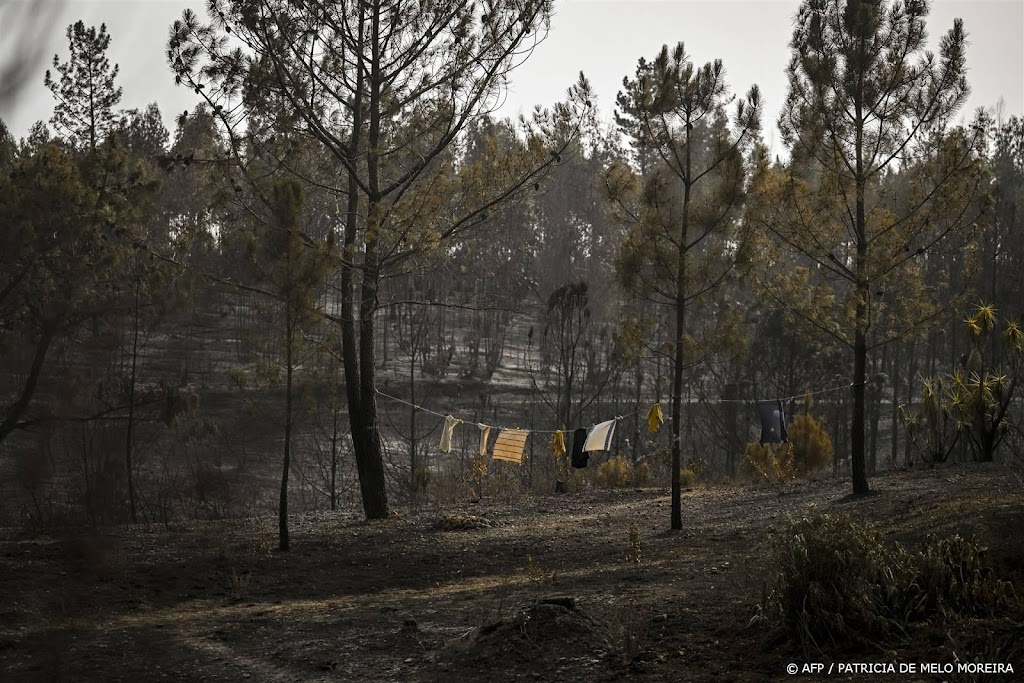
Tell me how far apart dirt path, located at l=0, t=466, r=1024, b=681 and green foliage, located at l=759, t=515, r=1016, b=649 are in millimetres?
238

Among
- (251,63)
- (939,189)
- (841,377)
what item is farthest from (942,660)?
(841,377)

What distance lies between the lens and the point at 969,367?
51.9 ft

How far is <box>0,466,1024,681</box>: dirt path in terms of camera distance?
557cm

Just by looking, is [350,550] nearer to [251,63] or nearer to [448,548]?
[448,548]

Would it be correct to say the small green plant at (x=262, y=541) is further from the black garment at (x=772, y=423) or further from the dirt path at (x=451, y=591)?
the black garment at (x=772, y=423)

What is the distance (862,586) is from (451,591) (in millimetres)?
4651

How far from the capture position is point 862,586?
5.36 meters

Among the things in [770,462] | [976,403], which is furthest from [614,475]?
[976,403]

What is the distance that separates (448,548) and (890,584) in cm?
696

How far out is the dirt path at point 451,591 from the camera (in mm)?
5566

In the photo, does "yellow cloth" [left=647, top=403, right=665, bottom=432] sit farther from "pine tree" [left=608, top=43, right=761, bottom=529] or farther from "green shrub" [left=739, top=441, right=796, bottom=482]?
"green shrub" [left=739, top=441, right=796, bottom=482]

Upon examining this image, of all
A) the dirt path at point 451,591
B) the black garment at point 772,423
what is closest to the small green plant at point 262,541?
the dirt path at point 451,591

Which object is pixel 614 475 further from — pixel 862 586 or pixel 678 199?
pixel 862 586

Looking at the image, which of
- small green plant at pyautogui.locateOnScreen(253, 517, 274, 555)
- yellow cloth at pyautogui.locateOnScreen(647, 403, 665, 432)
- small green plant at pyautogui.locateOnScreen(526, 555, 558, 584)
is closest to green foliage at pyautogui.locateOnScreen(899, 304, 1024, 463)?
yellow cloth at pyautogui.locateOnScreen(647, 403, 665, 432)
